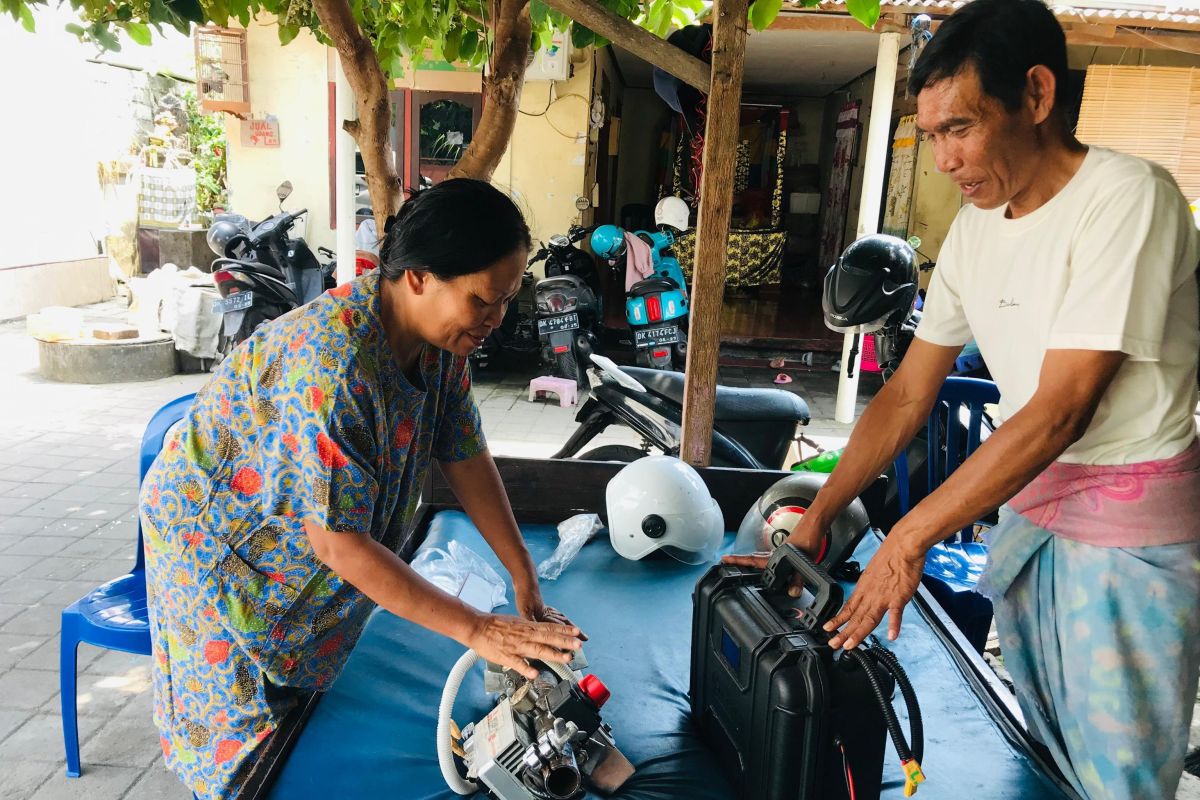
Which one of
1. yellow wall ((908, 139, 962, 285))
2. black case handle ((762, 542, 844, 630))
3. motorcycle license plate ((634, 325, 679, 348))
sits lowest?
motorcycle license plate ((634, 325, 679, 348))

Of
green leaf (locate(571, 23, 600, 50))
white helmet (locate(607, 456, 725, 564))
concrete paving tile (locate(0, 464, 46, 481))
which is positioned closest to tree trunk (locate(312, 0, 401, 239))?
green leaf (locate(571, 23, 600, 50))

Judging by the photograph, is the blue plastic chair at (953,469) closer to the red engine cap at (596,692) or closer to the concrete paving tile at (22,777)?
the red engine cap at (596,692)

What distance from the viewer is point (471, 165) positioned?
101 inches

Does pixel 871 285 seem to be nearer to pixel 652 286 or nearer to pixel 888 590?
pixel 888 590

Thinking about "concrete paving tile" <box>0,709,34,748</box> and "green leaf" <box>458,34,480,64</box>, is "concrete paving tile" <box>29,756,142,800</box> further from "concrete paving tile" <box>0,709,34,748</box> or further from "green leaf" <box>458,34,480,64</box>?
"green leaf" <box>458,34,480,64</box>

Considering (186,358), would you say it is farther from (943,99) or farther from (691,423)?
(943,99)

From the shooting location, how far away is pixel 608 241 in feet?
24.2

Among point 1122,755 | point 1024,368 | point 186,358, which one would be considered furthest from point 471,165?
point 186,358

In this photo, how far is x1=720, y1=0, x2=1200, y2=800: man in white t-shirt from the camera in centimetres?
140

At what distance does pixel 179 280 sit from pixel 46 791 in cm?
643

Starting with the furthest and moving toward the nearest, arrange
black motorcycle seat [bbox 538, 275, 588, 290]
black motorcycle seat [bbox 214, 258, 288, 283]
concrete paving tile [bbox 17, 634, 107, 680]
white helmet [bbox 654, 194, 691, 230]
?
white helmet [bbox 654, 194, 691, 230]
black motorcycle seat [bbox 538, 275, 588, 290]
black motorcycle seat [bbox 214, 258, 288, 283]
concrete paving tile [bbox 17, 634, 107, 680]

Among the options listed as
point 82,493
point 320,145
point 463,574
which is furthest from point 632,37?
point 320,145

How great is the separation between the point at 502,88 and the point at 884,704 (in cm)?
201

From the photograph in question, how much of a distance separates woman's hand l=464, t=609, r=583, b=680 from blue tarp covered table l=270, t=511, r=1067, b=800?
1.39 feet
